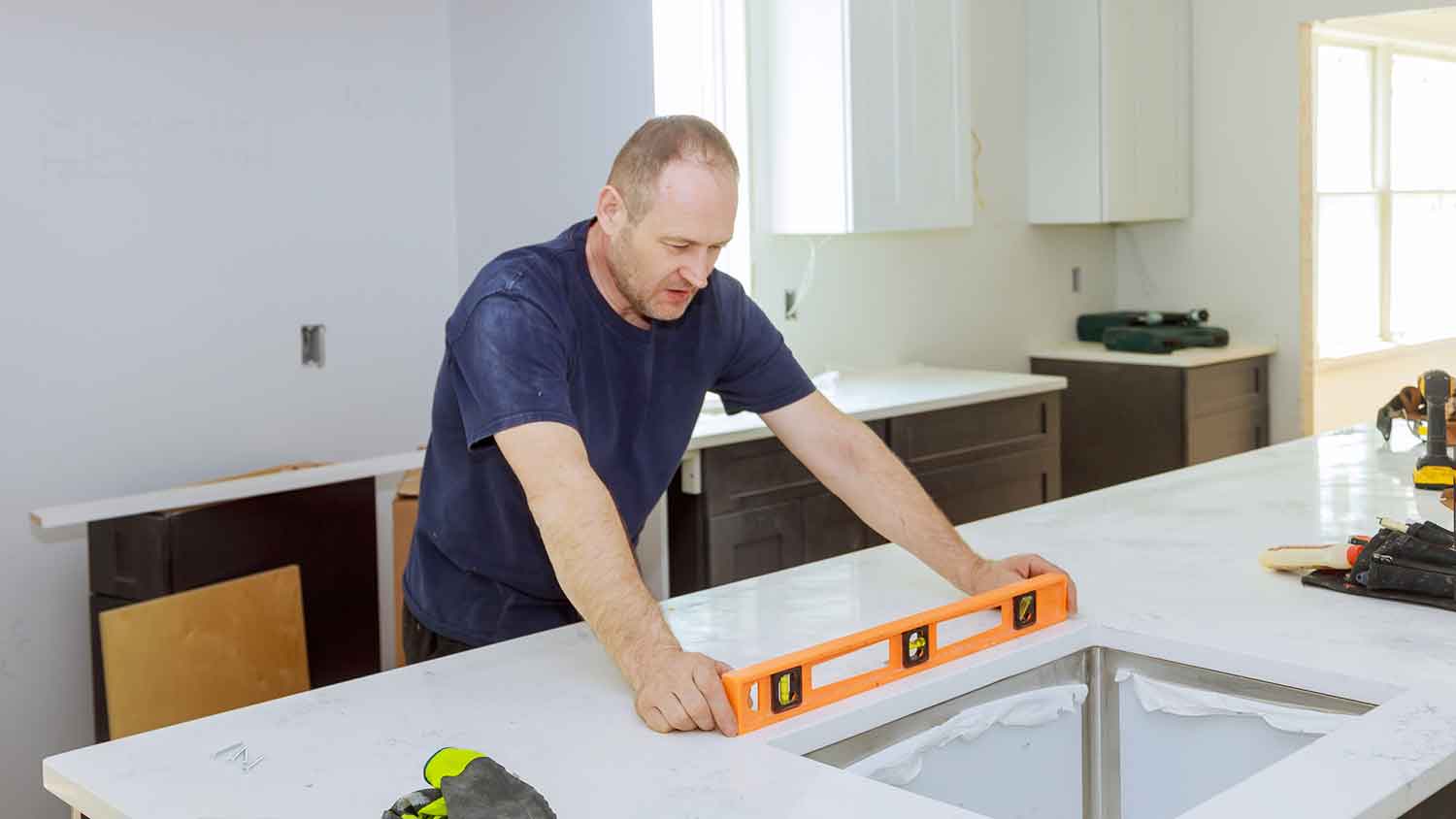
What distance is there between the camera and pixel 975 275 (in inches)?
212

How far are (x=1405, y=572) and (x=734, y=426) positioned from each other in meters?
1.88

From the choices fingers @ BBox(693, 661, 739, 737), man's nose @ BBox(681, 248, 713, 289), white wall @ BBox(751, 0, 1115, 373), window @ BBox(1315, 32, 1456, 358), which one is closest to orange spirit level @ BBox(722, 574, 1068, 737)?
fingers @ BBox(693, 661, 739, 737)

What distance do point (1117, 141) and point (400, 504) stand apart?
3.16m

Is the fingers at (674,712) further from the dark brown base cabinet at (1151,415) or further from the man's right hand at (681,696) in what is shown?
the dark brown base cabinet at (1151,415)

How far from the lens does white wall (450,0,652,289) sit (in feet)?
12.0

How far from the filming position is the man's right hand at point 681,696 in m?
1.46

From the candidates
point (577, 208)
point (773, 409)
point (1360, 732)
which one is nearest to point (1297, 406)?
point (577, 208)

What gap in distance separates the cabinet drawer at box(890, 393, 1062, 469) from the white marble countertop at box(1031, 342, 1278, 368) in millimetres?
797

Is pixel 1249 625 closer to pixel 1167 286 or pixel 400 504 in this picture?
pixel 400 504

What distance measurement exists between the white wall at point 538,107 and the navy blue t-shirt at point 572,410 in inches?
65.4

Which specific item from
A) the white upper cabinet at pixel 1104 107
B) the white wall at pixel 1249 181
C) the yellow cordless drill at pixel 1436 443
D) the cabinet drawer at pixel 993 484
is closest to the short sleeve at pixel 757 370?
the yellow cordless drill at pixel 1436 443

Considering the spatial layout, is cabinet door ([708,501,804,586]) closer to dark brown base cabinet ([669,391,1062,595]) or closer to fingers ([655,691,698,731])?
dark brown base cabinet ([669,391,1062,595])

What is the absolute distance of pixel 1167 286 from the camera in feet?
19.4

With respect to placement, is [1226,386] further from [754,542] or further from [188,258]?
[188,258]
